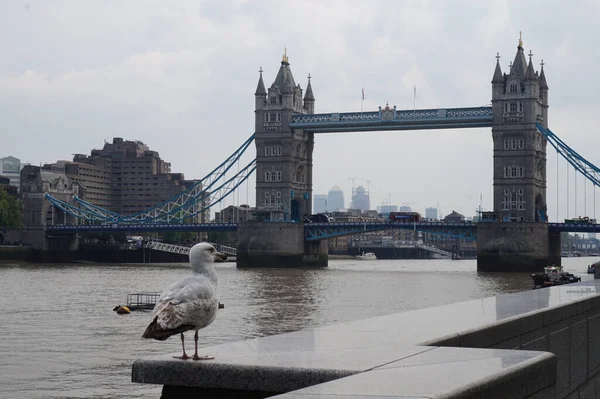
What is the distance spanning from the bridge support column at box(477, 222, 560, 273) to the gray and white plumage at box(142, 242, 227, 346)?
59927mm

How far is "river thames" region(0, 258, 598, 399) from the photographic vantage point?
16.0 metres

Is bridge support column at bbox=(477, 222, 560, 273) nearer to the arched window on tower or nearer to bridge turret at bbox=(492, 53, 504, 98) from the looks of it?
bridge turret at bbox=(492, 53, 504, 98)

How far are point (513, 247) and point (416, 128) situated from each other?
38.5 feet

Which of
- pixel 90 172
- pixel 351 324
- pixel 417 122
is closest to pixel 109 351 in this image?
pixel 351 324

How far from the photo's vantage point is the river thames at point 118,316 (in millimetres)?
16031

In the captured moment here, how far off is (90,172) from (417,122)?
90.1 meters

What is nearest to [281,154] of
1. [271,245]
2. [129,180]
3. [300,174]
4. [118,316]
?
[300,174]

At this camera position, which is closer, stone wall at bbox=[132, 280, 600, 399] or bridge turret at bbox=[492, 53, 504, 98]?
stone wall at bbox=[132, 280, 600, 399]

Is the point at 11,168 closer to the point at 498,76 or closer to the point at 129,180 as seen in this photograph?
the point at 129,180

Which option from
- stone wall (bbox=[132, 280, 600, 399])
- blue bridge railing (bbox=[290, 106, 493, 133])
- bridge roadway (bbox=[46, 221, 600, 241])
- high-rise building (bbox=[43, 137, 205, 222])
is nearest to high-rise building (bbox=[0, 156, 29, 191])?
high-rise building (bbox=[43, 137, 205, 222])

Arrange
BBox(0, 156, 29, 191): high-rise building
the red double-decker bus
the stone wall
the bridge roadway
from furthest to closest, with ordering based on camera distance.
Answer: BBox(0, 156, 29, 191): high-rise building, the red double-decker bus, the bridge roadway, the stone wall

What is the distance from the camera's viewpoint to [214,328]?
24.7 m

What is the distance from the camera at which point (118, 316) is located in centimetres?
2888

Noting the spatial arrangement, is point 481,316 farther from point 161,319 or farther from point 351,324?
point 161,319
